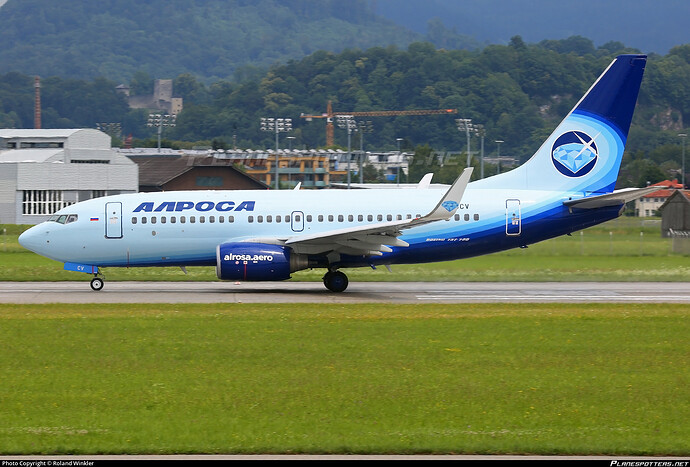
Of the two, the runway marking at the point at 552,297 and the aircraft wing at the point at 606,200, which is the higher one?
the aircraft wing at the point at 606,200

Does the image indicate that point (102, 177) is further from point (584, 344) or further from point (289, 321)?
point (584, 344)

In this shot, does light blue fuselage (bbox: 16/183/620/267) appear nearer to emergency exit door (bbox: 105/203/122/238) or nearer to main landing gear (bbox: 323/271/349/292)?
emergency exit door (bbox: 105/203/122/238)

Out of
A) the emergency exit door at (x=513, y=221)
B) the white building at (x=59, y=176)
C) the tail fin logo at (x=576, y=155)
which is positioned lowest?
the emergency exit door at (x=513, y=221)

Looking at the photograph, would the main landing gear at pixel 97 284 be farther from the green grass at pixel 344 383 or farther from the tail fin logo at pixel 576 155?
the tail fin logo at pixel 576 155

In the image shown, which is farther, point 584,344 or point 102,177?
point 102,177

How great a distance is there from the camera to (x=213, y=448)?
1124 centimetres

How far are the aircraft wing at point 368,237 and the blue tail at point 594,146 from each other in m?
4.56

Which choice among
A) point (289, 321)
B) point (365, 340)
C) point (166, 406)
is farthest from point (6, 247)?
point (166, 406)

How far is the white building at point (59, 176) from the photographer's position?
7531 centimetres

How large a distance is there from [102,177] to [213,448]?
229ft

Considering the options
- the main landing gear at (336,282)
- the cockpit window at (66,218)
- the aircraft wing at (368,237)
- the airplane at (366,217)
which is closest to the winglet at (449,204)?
the aircraft wing at (368,237)

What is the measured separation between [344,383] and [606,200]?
1761 centimetres

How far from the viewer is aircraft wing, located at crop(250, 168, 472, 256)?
2794cm

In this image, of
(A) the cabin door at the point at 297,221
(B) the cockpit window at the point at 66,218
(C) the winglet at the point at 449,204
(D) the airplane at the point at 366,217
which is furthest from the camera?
(B) the cockpit window at the point at 66,218
